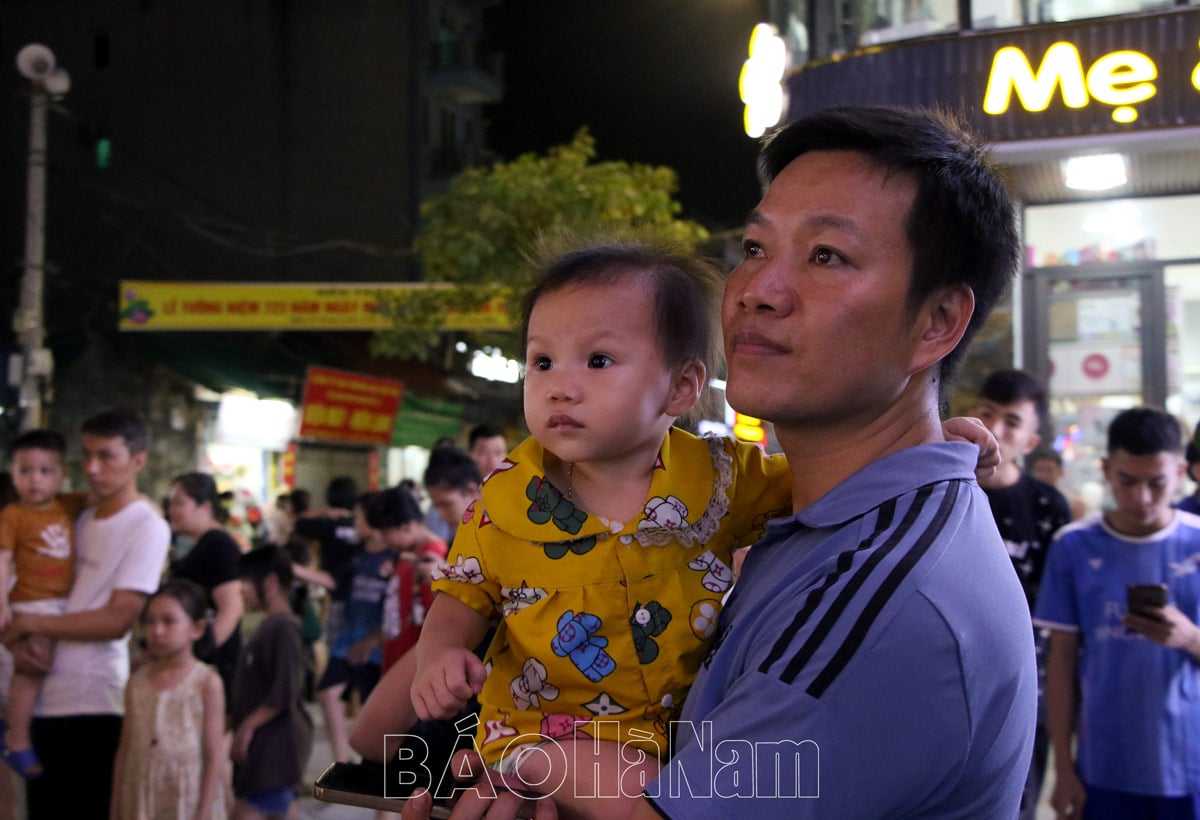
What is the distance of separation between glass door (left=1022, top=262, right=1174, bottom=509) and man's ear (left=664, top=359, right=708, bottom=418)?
21.6ft

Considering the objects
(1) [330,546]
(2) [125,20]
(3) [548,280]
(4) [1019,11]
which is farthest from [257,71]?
(3) [548,280]

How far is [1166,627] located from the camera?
12.5 ft

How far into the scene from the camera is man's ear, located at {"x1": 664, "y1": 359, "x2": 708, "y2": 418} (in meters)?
2.01

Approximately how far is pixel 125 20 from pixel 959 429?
25.9m

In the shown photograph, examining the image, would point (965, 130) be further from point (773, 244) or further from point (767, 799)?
point (767, 799)

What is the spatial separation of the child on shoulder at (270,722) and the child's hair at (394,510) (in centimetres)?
71

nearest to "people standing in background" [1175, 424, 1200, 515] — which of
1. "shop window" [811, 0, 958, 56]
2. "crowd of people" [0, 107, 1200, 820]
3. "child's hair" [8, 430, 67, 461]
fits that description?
"shop window" [811, 0, 958, 56]

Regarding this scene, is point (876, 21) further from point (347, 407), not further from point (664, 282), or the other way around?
point (347, 407)

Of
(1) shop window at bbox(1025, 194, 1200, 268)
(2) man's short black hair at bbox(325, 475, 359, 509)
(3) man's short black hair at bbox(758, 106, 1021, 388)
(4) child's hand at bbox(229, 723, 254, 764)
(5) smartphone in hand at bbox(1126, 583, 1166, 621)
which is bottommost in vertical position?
(4) child's hand at bbox(229, 723, 254, 764)

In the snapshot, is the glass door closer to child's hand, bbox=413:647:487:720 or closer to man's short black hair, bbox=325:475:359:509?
man's short black hair, bbox=325:475:359:509

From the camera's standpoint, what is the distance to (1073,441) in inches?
318

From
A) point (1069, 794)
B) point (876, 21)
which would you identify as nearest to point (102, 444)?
point (1069, 794)

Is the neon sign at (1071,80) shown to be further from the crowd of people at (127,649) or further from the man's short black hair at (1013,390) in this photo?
the crowd of people at (127,649)

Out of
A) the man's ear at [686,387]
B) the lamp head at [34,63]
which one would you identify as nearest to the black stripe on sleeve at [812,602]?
the man's ear at [686,387]
